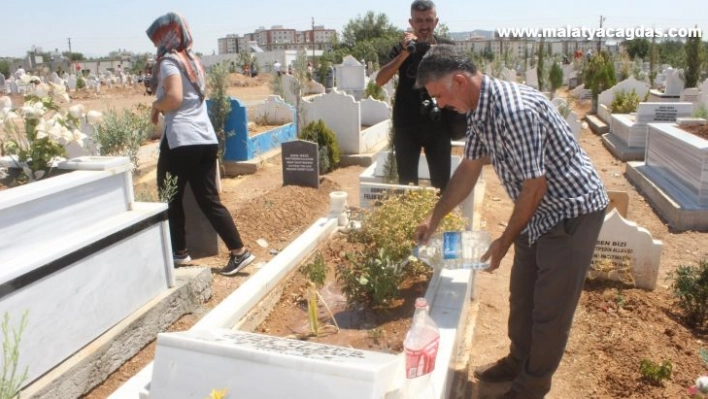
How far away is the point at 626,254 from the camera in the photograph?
12.3ft

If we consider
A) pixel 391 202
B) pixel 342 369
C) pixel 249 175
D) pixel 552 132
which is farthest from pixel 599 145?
pixel 342 369

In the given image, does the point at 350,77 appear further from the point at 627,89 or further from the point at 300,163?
the point at 300,163

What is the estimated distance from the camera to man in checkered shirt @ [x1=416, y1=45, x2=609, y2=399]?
2.01m

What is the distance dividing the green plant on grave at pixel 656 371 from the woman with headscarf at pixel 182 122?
8.78ft

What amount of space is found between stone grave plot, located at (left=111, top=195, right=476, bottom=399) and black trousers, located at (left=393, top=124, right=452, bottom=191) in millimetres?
962

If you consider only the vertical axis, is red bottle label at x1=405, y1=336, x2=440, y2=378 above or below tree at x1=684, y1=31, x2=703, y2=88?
below

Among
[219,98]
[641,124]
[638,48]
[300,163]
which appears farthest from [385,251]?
[638,48]

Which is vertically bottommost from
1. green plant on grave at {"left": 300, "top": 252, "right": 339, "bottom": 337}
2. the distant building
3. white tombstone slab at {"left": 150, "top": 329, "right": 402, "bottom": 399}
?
green plant on grave at {"left": 300, "top": 252, "right": 339, "bottom": 337}

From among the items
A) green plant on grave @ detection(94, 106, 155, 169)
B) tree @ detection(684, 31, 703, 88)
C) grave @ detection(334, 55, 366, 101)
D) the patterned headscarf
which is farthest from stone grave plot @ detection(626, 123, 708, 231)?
grave @ detection(334, 55, 366, 101)

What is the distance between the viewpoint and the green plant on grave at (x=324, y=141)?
7.80 meters

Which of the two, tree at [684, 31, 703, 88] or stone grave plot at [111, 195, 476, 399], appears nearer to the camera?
stone grave plot at [111, 195, 476, 399]

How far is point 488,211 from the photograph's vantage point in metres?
5.85

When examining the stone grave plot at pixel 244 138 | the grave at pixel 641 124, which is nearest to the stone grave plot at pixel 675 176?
the grave at pixel 641 124

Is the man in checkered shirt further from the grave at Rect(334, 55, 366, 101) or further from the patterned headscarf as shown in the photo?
the grave at Rect(334, 55, 366, 101)
